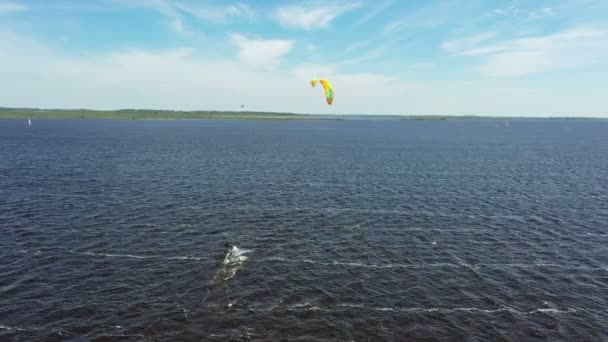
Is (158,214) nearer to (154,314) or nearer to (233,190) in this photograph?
(233,190)

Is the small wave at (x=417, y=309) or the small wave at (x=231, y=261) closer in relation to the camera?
the small wave at (x=417, y=309)

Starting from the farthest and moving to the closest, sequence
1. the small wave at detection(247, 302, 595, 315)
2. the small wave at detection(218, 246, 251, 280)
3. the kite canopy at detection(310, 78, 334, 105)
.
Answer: the kite canopy at detection(310, 78, 334, 105) → the small wave at detection(218, 246, 251, 280) → the small wave at detection(247, 302, 595, 315)

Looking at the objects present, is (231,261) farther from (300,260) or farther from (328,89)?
(328,89)

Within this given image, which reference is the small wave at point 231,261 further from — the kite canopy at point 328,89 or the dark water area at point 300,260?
the kite canopy at point 328,89

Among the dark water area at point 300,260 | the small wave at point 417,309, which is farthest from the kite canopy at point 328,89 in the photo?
the small wave at point 417,309

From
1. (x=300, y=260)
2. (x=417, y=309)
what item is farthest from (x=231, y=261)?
(x=417, y=309)

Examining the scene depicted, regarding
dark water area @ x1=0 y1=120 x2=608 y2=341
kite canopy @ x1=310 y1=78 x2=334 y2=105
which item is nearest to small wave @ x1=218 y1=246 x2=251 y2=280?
dark water area @ x1=0 y1=120 x2=608 y2=341

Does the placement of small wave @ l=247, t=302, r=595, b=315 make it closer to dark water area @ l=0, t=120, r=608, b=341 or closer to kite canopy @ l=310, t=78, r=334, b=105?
dark water area @ l=0, t=120, r=608, b=341

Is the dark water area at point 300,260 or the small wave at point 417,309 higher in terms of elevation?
the dark water area at point 300,260
